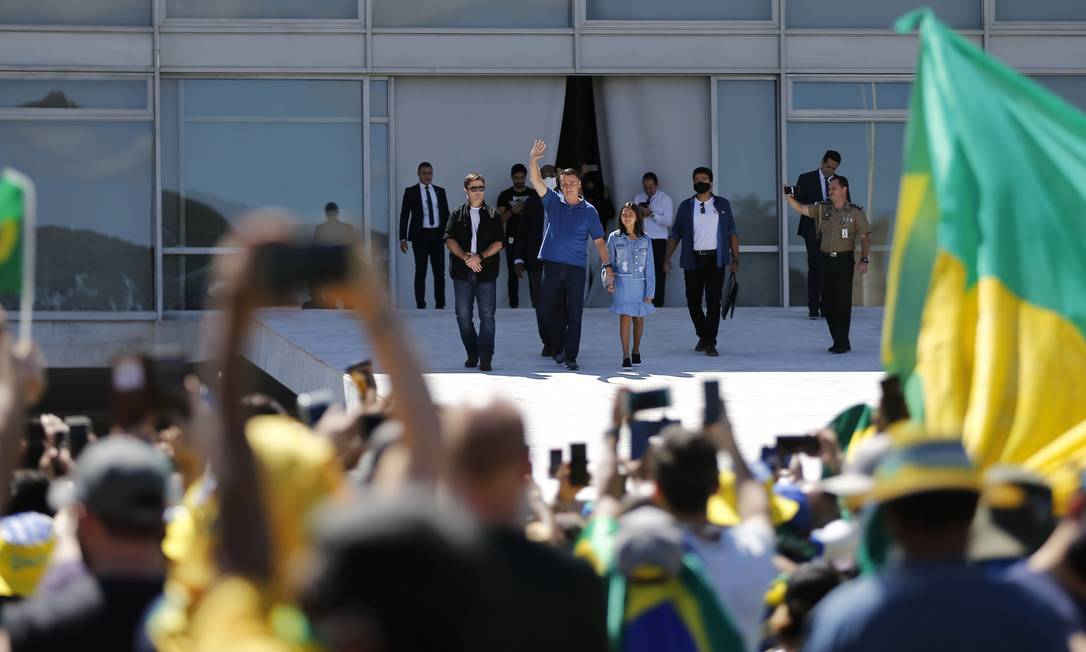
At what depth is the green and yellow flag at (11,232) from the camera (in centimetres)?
477

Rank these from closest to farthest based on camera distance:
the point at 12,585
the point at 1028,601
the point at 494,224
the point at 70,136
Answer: the point at 1028,601 → the point at 12,585 → the point at 494,224 → the point at 70,136

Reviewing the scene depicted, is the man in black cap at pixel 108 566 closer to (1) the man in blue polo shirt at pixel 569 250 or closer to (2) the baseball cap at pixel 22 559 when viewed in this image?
(2) the baseball cap at pixel 22 559

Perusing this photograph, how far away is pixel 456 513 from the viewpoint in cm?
205

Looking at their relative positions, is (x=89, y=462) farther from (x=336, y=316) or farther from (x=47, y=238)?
(x=47, y=238)

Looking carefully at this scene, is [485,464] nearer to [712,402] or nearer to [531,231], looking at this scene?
[712,402]

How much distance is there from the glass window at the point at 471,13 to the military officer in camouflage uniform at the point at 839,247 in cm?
585

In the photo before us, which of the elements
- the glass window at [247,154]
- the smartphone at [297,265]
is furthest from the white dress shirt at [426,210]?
the smartphone at [297,265]

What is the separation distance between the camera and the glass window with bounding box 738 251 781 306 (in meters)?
19.4

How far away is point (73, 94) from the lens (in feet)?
60.5

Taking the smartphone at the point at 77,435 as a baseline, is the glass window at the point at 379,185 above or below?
above

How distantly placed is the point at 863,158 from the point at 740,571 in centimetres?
1601

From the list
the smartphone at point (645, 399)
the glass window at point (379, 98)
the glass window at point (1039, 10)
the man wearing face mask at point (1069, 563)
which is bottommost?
the man wearing face mask at point (1069, 563)

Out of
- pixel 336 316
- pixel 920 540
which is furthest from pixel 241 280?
pixel 336 316

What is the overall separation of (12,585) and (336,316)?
1302cm
